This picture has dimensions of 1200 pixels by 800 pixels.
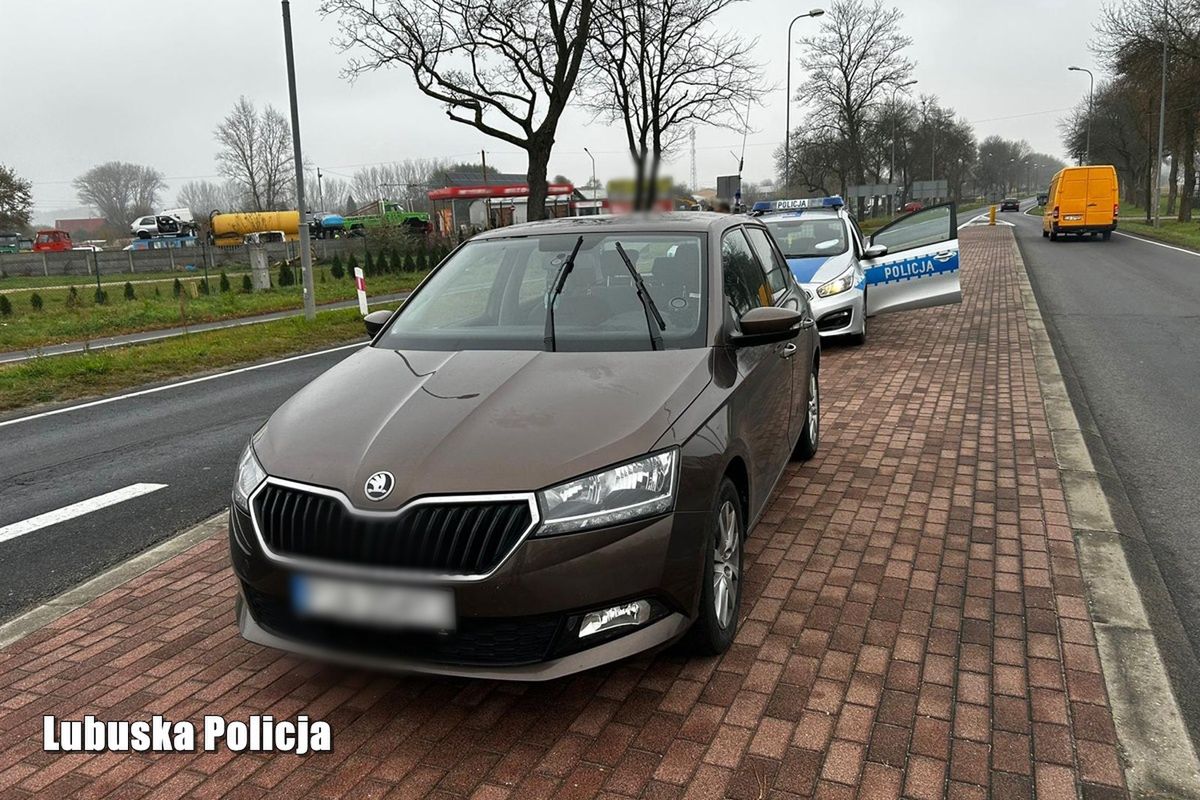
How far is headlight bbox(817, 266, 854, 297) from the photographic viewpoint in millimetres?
10594

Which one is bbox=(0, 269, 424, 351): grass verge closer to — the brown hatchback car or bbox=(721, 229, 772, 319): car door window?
bbox=(721, 229, 772, 319): car door window

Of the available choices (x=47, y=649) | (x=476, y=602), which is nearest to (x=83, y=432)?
(x=47, y=649)

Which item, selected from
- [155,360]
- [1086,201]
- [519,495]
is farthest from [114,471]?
[1086,201]

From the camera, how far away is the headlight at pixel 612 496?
2.68 metres

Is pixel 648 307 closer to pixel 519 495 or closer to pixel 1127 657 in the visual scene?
pixel 519 495

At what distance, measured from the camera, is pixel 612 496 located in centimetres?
277

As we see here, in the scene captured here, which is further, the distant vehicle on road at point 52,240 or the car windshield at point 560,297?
the distant vehicle on road at point 52,240

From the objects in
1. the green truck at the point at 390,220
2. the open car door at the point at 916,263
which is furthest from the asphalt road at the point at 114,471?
the green truck at the point at 390,220

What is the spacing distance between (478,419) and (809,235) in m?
9.38

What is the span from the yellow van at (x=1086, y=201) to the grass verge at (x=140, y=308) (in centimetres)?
2349

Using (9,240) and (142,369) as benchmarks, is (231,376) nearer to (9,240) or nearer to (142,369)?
(142,369)

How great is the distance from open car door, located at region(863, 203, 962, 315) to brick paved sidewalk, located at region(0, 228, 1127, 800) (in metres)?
6.62

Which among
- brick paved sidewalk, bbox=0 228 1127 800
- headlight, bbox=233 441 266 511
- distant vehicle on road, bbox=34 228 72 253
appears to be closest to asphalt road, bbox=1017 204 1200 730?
brick paved sidewalk, bbox=0 228 1127 800

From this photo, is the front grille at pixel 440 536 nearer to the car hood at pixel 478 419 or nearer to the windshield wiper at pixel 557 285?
the car hood at pixel 478 419
